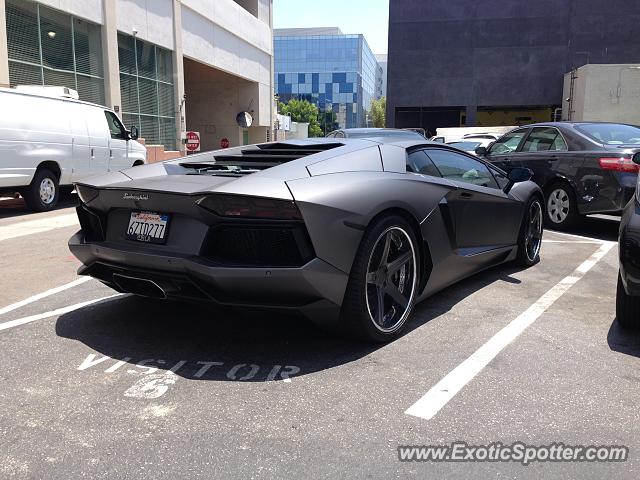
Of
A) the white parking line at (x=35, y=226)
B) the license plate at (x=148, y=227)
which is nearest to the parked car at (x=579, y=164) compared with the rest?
the license plate at (x=148, y=227)

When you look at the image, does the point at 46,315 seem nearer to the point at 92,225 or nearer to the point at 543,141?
the point at 92,225

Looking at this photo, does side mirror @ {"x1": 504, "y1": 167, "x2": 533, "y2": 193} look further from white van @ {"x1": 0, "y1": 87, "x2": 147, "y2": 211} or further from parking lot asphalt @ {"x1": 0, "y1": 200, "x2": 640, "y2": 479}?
white van @ {"x1": 0, "y1": 87, "x2": 147, "y2": 211}

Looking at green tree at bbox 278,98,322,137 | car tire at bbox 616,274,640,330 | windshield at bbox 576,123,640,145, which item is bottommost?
car tire at bbox 616,274,640,330

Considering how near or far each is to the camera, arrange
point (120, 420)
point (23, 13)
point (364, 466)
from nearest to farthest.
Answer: point (364, 466) < point (120, 420) < point (23, 13)

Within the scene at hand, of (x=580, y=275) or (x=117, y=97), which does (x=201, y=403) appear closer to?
(x=580, y=275)

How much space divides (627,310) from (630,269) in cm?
50

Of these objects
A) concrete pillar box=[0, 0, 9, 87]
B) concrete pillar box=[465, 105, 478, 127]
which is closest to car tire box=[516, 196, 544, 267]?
concrete pillar box=[0, 0, 9, 87]

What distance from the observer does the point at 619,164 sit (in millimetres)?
7223

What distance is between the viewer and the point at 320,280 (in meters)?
3.20

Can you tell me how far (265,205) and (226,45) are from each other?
→ 2986 centimetres

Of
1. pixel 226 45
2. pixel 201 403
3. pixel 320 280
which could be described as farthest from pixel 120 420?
pixel 226 45

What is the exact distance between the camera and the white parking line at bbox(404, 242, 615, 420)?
9.43ft

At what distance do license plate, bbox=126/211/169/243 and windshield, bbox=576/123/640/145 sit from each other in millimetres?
6357

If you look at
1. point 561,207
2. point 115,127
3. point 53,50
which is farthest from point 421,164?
point 53,50
